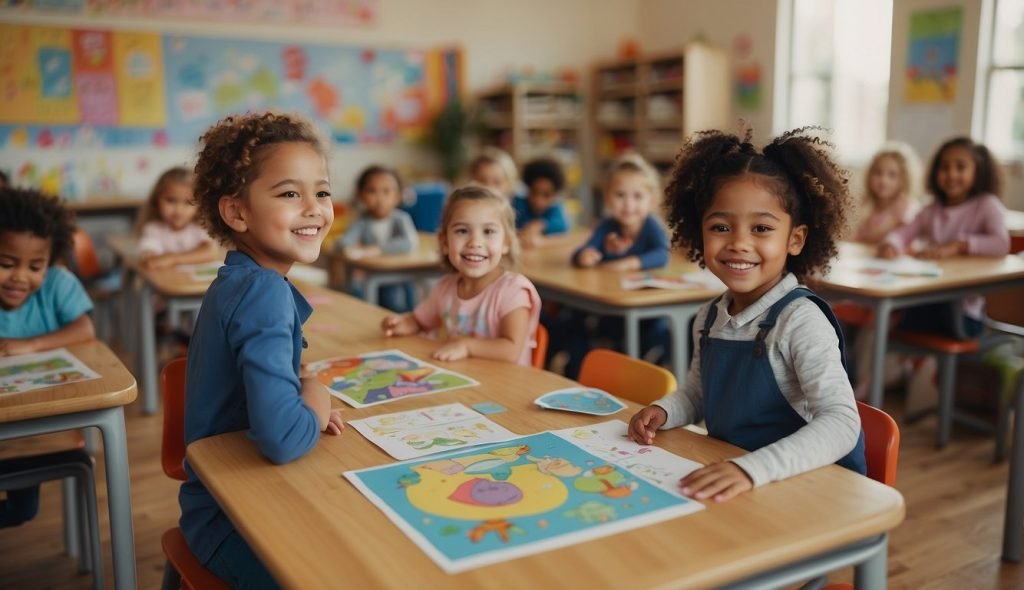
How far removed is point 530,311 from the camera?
7.00ft

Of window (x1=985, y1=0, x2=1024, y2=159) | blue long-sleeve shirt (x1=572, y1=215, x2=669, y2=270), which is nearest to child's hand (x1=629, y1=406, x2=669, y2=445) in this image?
blue long-sleeve shirt (x1=572, y1=215, x2=669, y2=270)

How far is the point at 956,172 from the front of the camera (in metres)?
3.51

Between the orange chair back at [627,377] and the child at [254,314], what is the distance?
0.67 m

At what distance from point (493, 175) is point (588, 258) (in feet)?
4.33

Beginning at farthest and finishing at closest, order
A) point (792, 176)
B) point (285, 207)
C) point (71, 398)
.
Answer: point (71, 398)
point (792, 176)
point (285, 207)

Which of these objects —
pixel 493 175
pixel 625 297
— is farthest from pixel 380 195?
pixel 625 297

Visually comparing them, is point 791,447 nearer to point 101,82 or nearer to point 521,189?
point 521,189

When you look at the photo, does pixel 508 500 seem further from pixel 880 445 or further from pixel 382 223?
pixel 382 223

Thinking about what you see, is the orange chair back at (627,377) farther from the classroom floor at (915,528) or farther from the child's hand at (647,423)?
the classroom floor at (915,528)

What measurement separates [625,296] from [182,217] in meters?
2.30

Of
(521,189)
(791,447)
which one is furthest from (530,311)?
(521,189)

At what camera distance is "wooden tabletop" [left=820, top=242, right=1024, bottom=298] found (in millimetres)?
2713

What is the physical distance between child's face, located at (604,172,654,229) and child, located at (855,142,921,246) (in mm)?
1406

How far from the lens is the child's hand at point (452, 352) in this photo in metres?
1.89
